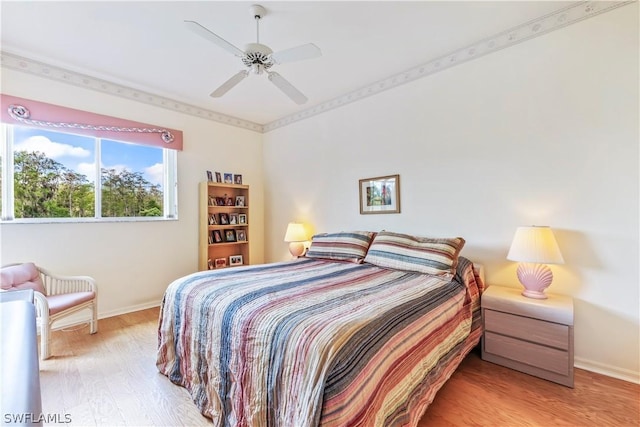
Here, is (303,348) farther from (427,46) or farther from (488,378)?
(427,46)

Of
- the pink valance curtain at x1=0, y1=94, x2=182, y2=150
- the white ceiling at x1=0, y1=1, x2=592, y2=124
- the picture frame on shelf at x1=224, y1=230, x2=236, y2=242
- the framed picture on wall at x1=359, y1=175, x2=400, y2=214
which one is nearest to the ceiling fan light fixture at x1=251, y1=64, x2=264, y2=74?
the white ceiling at x1=0, y1=1, x2=592, y2=124

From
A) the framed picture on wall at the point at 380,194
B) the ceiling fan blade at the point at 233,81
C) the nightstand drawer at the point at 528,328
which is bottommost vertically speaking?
the nightstand drawer at the point at 528,328

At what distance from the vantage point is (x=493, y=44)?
8.08ft

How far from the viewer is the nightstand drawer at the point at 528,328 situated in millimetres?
1849

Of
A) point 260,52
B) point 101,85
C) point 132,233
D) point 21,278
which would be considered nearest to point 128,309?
point 132,233

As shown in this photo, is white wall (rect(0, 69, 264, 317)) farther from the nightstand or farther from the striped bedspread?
the nightstand

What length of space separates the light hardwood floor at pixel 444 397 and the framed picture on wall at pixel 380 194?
1621mm

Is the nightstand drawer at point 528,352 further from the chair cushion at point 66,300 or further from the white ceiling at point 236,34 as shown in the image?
the chair cushion at point 66,300

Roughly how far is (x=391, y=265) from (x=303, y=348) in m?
Answer: 1.52

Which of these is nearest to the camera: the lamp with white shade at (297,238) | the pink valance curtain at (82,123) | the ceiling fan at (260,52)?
the ceiling fan at (260,52)

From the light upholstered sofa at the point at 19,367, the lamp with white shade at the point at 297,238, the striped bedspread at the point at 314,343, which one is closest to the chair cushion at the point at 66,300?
the striped bedspread at the point at 314,343

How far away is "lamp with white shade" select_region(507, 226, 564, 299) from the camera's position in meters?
1.97

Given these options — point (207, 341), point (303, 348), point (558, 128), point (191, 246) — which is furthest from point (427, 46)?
point (191, 246)

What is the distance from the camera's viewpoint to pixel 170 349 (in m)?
1.97
